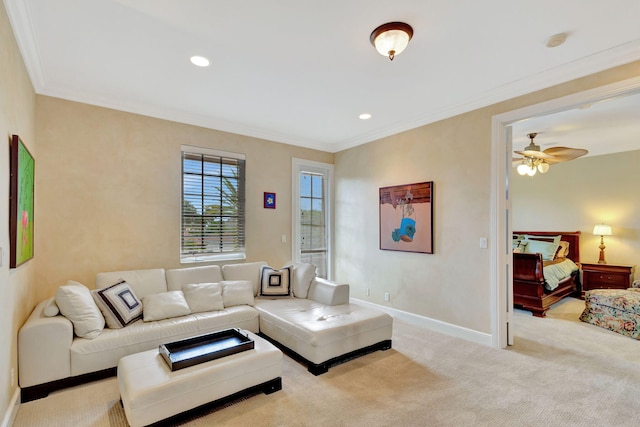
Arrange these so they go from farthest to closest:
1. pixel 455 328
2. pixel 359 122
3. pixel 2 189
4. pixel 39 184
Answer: pixel 359 122, pixel 455 328, pixel 39 184, pixel 2 189

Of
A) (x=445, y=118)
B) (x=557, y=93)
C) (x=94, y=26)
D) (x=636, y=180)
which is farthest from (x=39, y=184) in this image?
(x=636, y=180)

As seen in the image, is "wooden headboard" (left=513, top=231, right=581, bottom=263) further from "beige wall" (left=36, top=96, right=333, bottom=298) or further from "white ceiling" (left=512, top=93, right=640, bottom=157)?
"beige wall" (left=36, top=96, right=333, bottom=298)

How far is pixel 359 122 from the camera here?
14.2 ft

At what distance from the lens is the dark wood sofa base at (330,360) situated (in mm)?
2760

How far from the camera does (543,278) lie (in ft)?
15.1

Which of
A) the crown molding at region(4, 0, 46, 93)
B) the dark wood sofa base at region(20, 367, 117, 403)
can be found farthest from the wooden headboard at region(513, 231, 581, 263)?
the crown molding at region(4, 0, 46, 93)

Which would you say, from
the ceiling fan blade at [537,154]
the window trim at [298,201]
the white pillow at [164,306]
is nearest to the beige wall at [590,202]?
the ceiling fan blade at [537,154]

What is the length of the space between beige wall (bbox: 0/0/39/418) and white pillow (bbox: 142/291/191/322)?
0.91 metres

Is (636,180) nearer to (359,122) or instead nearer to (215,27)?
(359,122)

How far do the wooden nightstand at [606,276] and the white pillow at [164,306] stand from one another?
22.4ft

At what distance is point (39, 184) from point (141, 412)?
2.64 metres

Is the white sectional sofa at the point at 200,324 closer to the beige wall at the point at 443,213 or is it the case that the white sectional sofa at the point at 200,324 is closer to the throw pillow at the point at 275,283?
the throw pillow at the point at 275,283

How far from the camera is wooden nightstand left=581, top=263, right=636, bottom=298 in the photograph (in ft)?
17.4

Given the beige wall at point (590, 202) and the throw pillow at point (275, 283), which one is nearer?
the throw pillow at point (275, 283)
